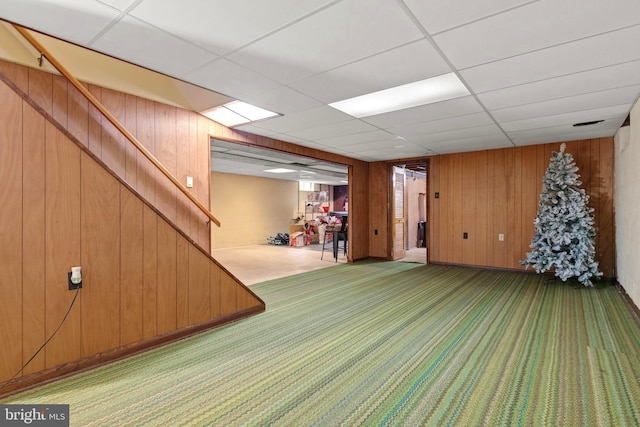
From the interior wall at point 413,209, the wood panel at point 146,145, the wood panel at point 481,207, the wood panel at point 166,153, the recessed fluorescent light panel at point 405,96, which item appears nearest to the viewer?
the recessed fluorescent light panel at point 405,96

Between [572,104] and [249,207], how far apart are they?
29.1ft

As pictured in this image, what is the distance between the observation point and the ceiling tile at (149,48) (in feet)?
6.77

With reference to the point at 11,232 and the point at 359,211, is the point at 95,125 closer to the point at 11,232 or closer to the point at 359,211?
the point at 11,232

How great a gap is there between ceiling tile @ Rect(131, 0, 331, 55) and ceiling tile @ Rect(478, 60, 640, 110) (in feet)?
7.19

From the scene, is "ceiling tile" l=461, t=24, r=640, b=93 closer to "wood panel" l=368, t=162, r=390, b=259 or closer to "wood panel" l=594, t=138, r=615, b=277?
"wood panel" l=594, t=138, r=615, b=277

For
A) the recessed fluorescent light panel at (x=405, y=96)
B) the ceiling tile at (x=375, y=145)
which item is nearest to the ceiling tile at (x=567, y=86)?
the recessed fluorescent light panel at (x=405, y=96)

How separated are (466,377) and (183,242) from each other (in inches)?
96.5

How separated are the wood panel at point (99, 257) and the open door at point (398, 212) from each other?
18.9 ft

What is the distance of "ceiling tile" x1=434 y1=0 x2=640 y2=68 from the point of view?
1.78 metres

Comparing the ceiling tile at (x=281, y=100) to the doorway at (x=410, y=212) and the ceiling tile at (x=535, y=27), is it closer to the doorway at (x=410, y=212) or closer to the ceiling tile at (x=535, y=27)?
the ceiling tile at (x=535, y=27)

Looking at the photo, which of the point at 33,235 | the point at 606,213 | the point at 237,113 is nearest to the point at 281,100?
the point at 237,113

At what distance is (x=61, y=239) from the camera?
83.7 inches

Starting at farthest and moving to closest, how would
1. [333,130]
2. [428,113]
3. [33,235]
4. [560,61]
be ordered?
[333,130], [428,113], [560,61], [33,235]

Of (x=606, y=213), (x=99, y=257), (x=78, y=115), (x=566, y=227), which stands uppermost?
(x=78, y=115)
